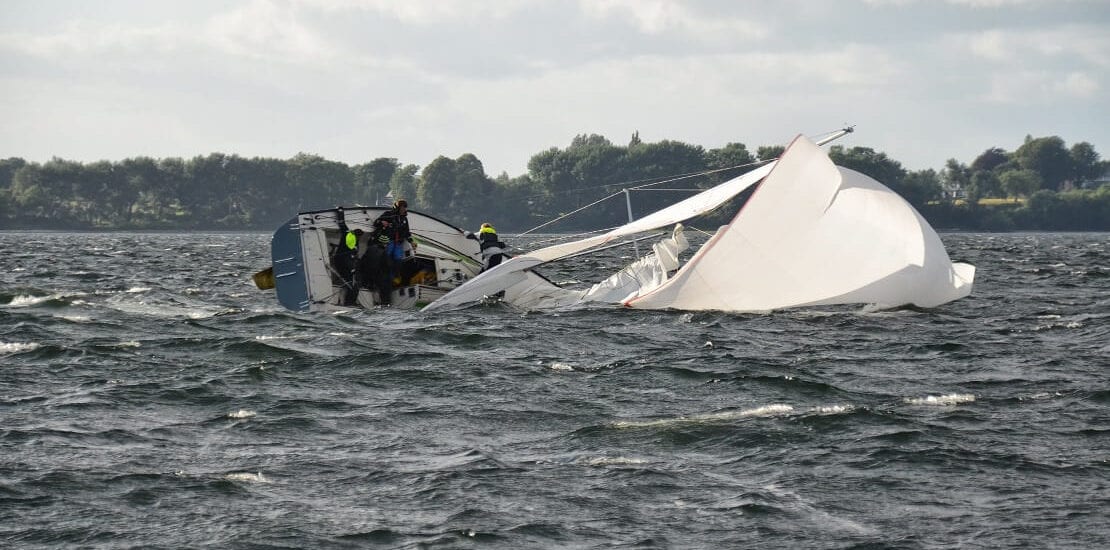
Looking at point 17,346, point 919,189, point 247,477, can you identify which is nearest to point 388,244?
point 17,346

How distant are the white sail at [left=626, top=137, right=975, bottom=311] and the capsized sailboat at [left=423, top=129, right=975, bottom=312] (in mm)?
16

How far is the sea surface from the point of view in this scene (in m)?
9.59

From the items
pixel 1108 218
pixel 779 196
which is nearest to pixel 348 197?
pixel 1108 218

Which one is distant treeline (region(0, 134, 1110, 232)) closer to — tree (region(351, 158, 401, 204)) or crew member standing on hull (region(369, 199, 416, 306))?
tree (region(351, 158, 401, 204))

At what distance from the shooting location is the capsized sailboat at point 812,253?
71.1ft

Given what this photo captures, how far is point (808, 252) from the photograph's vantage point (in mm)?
21719

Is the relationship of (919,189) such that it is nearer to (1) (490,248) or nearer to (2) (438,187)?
(2) (438,187)

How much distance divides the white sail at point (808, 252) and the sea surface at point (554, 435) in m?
0.80

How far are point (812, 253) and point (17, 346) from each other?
11779mm

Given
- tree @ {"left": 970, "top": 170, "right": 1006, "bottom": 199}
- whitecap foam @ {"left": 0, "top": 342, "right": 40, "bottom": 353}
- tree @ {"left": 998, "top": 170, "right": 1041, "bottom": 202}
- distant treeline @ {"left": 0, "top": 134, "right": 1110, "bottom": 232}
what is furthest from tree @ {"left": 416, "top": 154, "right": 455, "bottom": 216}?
whitecap foam @ {"left": 0, "top": 342, "right": 40, "bottom": 353}

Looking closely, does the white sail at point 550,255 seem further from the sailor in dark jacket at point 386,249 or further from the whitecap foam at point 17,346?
the whitecap foam at point 17,346

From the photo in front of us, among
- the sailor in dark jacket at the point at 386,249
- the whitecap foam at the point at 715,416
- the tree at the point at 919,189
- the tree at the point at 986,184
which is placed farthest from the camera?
the tree at the point at 986,184

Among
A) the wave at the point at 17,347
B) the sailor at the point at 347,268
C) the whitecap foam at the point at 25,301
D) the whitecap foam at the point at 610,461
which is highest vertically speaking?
the sailor at the point at 347,268

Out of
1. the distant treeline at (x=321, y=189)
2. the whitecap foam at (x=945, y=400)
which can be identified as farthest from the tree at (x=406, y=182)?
the whitecap foam at (x=945, y=400)
